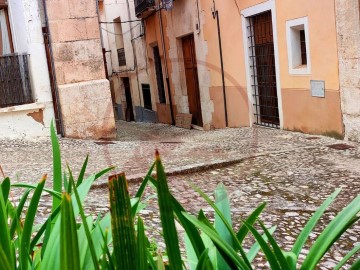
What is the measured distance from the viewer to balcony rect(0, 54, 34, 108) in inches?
297

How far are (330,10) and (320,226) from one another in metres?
3.78

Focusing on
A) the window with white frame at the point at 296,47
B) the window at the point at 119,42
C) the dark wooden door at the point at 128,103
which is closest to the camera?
the window with white frame at the point at 296,47

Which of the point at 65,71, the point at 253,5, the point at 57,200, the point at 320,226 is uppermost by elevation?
the point at 253,5

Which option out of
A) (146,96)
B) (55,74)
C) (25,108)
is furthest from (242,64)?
(146,96)

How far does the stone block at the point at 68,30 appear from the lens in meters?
7.51

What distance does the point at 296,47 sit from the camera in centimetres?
725

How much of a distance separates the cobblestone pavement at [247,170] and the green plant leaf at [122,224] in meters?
1.28

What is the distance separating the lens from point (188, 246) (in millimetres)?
1371

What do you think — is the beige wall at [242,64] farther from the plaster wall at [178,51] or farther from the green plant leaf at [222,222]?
the green plant leaf at [222,222]

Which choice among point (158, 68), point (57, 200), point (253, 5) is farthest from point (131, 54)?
point (57, 200)

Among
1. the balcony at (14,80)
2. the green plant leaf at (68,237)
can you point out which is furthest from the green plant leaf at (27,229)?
the balcony at (14,80)

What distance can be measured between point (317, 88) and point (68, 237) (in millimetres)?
6182

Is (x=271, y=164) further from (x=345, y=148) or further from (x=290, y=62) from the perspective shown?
(x=290, y=62)

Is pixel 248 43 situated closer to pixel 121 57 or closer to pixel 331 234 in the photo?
pixel 331 234
